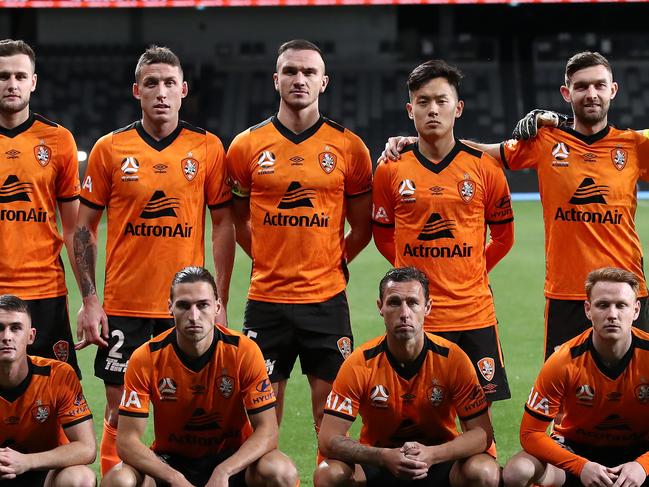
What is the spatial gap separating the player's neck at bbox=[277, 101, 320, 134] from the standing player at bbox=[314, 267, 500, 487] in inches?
35.4

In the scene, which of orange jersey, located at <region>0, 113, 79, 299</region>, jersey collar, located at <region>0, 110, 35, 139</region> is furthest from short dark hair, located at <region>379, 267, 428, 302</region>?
jersey collar, located at <region>0, 110, 35, 139</region>

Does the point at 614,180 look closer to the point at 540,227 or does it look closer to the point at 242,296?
the point at 242,296

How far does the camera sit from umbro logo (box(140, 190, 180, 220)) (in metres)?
4.39

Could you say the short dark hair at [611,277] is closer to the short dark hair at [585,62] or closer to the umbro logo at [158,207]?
the short dark hair at [585,62]

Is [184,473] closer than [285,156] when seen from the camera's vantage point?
Yes

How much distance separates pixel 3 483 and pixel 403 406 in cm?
156

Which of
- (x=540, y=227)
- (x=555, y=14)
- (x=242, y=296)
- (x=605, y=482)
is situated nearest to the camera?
(x=605, y=482)

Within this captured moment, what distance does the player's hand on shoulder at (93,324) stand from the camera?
4352mm

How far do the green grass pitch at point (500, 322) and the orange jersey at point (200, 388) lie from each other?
692 mm

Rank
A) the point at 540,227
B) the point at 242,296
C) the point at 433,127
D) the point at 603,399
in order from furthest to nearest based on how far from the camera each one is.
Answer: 1. the point at 540,227
2. the point at 242,296
3. the point at 433,127
4. the point at 603,399

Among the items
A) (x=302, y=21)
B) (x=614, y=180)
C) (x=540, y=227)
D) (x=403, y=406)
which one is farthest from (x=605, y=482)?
(x=302, y=21)

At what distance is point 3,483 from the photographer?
3.89 m

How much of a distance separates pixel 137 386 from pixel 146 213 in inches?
32.3

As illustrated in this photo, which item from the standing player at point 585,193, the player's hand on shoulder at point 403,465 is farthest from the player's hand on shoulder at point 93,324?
the standing player at point 585,193
